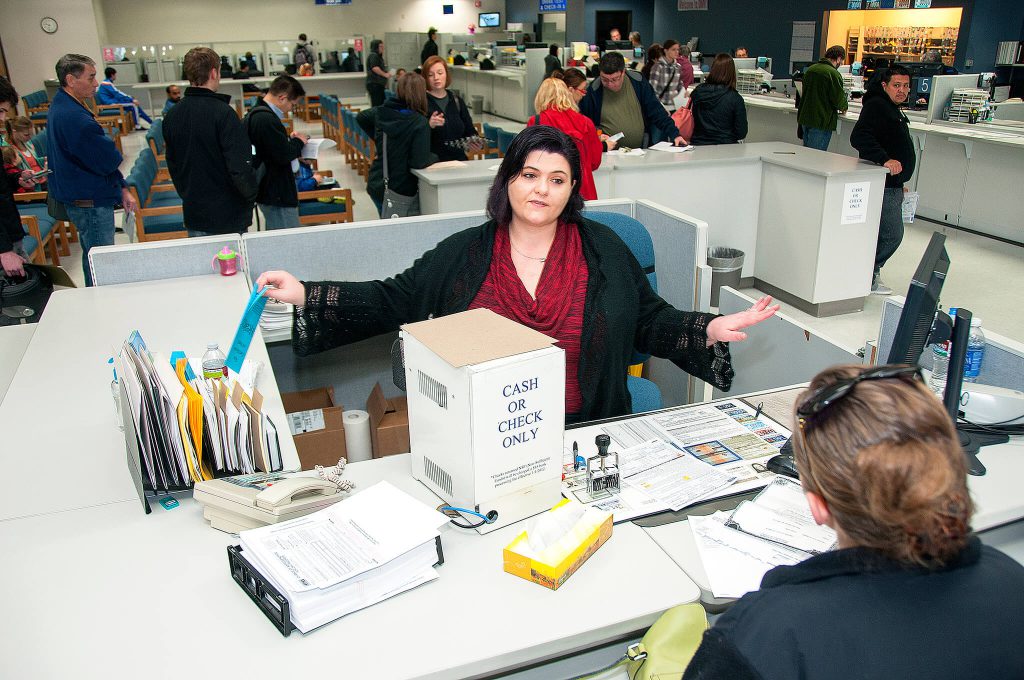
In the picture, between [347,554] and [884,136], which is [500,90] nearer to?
[884,136]

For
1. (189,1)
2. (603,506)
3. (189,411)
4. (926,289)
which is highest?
(189,1)

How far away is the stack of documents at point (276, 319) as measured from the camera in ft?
9.24

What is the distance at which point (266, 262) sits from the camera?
10.1ft

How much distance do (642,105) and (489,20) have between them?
41.6 feet

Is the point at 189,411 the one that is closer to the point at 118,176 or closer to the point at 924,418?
the point at 924,418

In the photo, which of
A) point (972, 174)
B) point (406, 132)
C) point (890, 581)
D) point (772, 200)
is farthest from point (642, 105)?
point (890, 581)

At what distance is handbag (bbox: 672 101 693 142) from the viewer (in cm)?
582

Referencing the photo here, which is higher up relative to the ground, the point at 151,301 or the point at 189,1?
the point at 189,1

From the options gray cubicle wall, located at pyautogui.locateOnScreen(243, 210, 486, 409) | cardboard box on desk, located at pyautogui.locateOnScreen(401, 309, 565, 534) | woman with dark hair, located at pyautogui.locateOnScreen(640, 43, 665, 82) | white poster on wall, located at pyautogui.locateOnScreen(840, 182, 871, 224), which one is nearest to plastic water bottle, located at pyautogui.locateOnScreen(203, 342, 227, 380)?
cardboard box on desk, located at pyautogui.locateOnScreen(401, 309, 565, 534)

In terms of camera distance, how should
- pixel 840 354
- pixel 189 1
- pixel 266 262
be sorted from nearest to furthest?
pixel 840 354
pixel 266 262
pixel 189 1

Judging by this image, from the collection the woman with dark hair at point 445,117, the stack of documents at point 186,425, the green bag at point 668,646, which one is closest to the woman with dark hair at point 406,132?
the woman with dark hair at point 445,117

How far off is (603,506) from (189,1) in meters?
16.8

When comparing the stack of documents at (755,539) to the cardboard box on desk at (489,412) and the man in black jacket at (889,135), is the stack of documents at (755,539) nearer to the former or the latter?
the cardboard box on desk at (489,412)

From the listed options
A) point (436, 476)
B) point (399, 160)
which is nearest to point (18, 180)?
point (399, 160)
